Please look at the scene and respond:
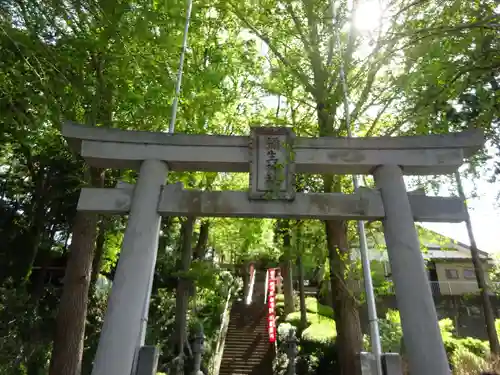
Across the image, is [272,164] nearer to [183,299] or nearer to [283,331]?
[183,299]

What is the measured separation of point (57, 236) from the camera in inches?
764

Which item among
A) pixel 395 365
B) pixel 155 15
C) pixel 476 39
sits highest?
pixel 155 15

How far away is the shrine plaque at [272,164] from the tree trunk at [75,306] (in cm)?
402

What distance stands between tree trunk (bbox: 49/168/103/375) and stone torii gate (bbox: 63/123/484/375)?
9.63 feet

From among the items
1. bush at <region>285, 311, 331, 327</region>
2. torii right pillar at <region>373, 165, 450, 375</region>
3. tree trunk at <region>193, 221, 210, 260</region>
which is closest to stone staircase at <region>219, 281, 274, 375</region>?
bush at <region>285, 311, 331, 327</region>

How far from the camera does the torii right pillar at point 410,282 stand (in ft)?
12.0

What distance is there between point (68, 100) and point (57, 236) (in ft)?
52.5

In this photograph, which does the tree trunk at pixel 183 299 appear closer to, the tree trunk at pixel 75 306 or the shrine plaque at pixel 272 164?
the tree trunk at pixel 75 306

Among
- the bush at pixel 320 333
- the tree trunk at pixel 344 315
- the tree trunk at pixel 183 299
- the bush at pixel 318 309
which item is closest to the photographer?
the tree trunk at pixel 344 315

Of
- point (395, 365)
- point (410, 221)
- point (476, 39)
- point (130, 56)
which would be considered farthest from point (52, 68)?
point (476, 39)

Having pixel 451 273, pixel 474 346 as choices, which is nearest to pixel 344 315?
pixel 474 346

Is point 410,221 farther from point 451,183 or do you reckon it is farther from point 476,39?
point 451,183

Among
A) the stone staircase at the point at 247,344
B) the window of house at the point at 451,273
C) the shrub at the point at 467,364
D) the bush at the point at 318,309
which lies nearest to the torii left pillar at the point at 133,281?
the shrub at the point at 467,364

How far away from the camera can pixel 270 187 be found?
453 centimetres
